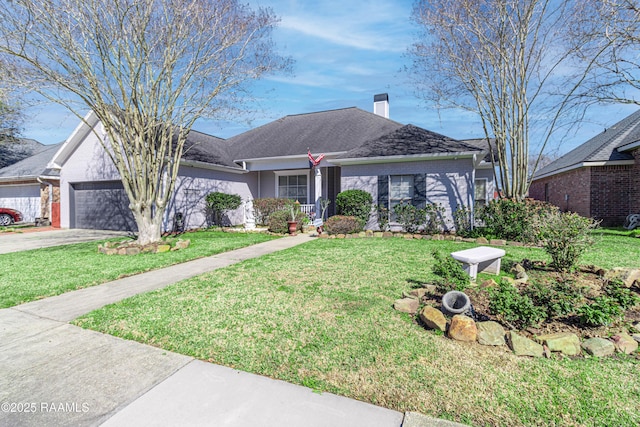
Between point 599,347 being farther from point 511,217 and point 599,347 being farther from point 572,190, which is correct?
point 572,190

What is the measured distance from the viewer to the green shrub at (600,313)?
316 cm

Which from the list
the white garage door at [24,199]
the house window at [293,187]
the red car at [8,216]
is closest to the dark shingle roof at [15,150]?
the white garage door at [24,199]

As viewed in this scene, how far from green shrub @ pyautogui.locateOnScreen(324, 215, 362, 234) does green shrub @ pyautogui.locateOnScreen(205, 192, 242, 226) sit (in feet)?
17.0

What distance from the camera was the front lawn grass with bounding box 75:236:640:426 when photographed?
2199 mm

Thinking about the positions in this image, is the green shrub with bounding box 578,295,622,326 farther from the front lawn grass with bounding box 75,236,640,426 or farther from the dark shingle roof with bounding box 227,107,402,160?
the dark shingle roof with bounding box 227,107,402,160

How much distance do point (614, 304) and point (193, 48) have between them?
10.5 m

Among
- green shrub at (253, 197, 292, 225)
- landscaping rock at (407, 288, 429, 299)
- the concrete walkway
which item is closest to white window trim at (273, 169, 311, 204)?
green shrub at (253, 197, 292, 225)

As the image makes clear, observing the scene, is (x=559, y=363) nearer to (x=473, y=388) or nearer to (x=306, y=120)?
(x=473, y=388)

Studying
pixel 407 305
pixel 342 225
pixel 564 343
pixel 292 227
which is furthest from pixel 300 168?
pixel 564 343

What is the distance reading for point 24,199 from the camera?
17578 mm

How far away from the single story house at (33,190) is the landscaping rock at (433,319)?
18333mm

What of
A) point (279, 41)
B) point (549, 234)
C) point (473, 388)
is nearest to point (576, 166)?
point (549, 234)

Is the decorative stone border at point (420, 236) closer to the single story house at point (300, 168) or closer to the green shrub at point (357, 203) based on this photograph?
the green shrub at point (357, 203)

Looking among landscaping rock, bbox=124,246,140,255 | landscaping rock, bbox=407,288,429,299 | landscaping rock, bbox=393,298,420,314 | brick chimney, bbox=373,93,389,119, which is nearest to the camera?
landscaping rock, bbox=393,298,420,314
